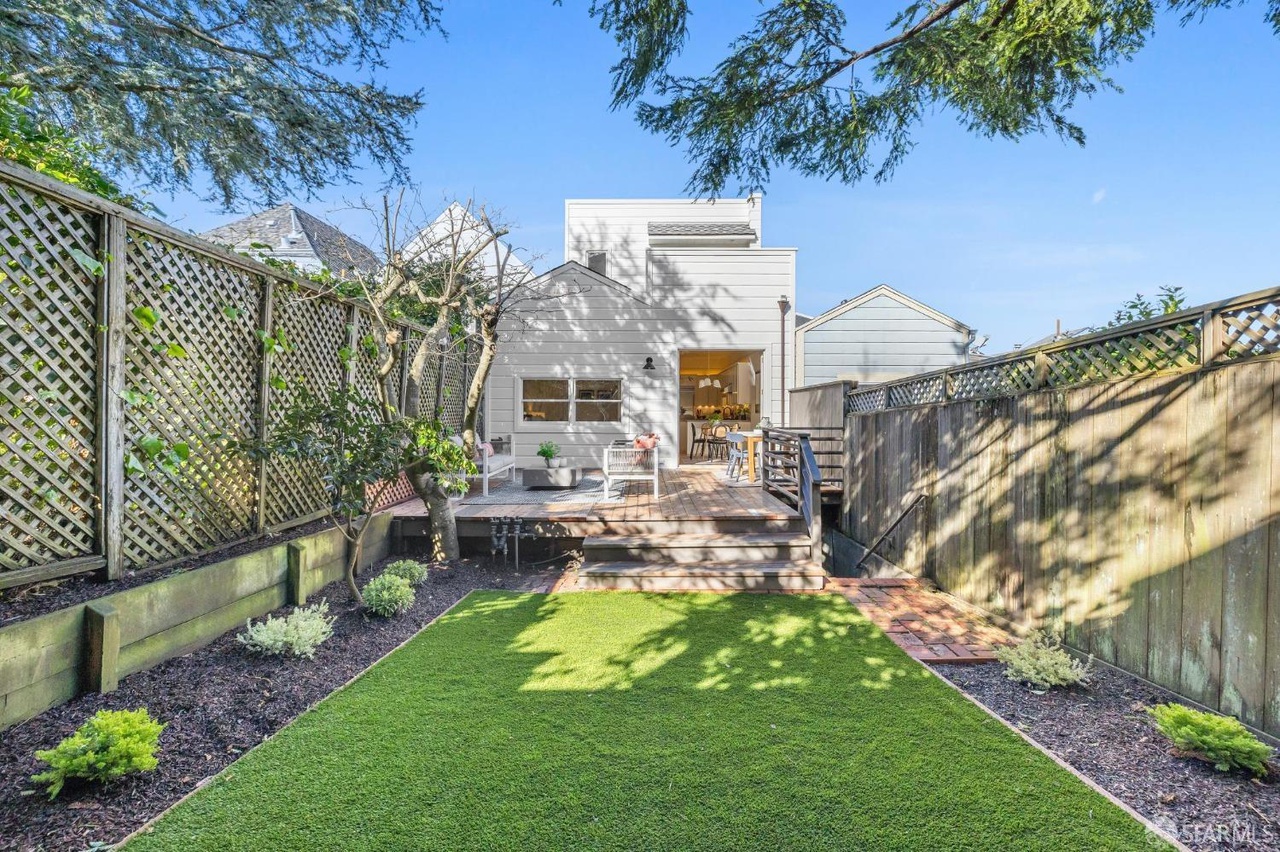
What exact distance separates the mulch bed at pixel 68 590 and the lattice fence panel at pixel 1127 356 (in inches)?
221

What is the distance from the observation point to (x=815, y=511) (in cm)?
521

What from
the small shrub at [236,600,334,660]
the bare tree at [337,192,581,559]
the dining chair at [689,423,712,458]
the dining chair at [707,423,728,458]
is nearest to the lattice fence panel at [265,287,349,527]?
the bare tree at [337,192,581,559]

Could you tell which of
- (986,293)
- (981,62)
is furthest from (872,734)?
Result: (986,293)

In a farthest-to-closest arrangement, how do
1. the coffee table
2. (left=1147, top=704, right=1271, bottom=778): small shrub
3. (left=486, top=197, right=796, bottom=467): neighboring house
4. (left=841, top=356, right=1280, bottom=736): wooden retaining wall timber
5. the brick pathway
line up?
1. (left=486, top=197, right=796, bottom=467): neighboring house
2. the coffee table
3. the brick pathway
4. (left=841, top=356, right=1280, bottom=736): wooden retaining wall timber
5. (left=1147, top=704, right=1271, bottom=778): small shrub

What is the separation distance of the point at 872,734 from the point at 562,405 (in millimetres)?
8338

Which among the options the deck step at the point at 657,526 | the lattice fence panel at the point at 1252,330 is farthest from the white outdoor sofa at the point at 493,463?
the lattice fence panel at the point at 1252,330

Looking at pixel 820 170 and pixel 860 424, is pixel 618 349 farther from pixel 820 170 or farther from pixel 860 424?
pixel 820 170

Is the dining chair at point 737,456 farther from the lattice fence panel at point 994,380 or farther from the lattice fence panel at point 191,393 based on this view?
the lattice fence panel at point 191,393

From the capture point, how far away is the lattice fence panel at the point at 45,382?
2.56 metres

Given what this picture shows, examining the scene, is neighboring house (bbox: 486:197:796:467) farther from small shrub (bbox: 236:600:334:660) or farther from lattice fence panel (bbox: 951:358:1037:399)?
small shrub (bbox: 236:600:334:660)

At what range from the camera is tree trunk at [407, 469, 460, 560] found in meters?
→ 5.14

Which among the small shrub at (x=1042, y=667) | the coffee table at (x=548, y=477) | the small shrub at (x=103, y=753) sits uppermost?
the coffee table at (x=548, y=477)

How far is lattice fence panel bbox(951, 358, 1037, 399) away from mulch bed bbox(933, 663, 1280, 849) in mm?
1923

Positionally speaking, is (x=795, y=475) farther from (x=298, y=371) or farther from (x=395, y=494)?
(x=298, y=371)
